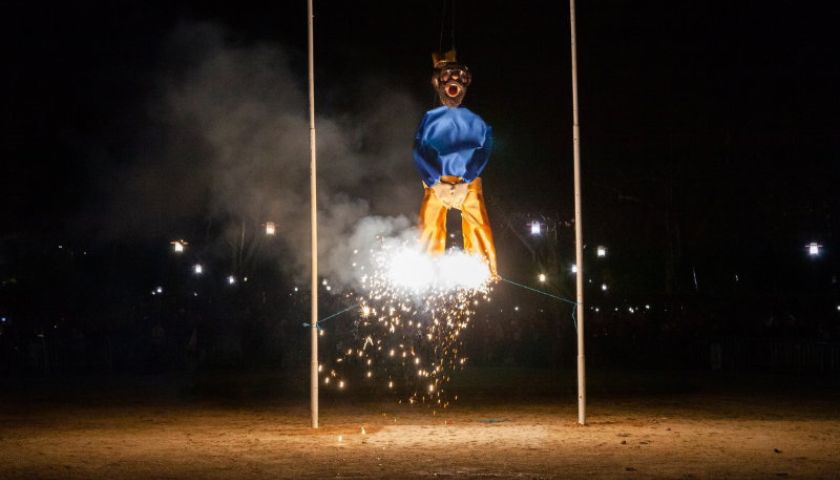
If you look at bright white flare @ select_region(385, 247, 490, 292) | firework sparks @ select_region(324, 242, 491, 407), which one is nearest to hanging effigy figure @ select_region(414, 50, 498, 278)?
bright white flare @ select_region(385, 247, 490, 292)

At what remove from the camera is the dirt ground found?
9.58m

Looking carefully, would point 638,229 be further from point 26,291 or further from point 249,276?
point 26,291

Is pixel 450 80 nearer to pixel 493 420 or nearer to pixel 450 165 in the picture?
pixel 450 165

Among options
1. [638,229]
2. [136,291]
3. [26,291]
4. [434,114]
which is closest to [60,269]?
[26,291]

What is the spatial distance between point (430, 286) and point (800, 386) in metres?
11.6

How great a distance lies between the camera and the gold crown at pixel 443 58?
471 inches

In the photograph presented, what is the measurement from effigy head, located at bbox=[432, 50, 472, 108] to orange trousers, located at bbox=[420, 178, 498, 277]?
123cm

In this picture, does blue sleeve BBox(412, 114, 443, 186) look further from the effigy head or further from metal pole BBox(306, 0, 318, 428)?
metal pole BBox(306, 0, 318, 428)

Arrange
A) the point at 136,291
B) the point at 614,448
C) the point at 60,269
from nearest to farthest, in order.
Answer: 1. the point at 614,448
2. the point at 60,269
3. the point at 136,291

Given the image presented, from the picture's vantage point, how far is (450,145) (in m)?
12.0

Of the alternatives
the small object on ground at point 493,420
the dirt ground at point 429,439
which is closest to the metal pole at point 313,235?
the dirt ground at point 429,439

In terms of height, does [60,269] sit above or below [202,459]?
above

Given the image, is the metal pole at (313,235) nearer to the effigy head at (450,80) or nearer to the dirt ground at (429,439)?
the dirt ground at (429,439)

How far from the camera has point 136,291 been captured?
3416 centimetres
